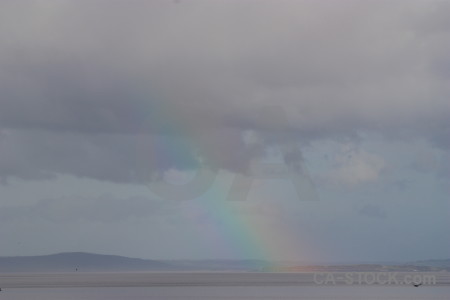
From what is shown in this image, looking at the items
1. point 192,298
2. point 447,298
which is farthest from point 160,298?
point 447,298

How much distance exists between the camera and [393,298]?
135875mm

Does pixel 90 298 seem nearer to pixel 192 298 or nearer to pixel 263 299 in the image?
pixel 192 298

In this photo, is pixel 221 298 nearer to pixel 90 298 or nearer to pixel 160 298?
pixel 160 298

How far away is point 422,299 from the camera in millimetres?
134625

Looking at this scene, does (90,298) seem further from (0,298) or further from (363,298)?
(363,298)

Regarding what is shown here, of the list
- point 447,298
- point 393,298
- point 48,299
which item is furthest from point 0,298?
point 447,298

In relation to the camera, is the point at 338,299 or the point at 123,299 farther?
the point at 338,299

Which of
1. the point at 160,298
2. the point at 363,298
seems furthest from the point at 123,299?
the point at 363,298

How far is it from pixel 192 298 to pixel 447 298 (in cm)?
4177

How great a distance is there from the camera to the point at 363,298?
136625mm

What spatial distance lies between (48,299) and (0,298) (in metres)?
8.60

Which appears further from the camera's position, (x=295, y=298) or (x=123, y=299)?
(x=295, y=298)

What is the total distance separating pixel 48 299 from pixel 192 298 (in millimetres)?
23161

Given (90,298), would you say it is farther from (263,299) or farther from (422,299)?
(422,299)
